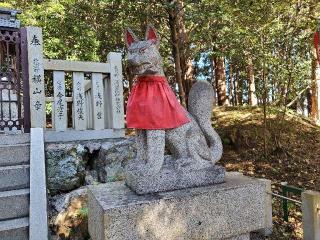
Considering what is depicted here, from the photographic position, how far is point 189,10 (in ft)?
21.4

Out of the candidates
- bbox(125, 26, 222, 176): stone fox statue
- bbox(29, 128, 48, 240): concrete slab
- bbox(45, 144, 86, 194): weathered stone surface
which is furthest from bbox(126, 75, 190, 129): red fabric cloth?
bbox(45, 144, 86, 194): weathered stone surface

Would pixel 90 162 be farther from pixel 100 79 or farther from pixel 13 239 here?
pixel 13 239

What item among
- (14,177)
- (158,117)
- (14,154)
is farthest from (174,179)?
(14,154)

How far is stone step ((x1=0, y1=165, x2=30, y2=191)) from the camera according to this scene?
373 centimetres

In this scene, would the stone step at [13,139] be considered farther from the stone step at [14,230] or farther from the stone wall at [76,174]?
the stone step at [14,230]

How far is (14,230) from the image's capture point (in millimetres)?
3221

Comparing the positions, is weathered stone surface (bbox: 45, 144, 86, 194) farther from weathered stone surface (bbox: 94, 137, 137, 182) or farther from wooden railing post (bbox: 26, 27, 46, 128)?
wooden railing post (bbox: 26, 27, 46, 128)

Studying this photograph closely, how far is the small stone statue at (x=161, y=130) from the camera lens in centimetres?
256

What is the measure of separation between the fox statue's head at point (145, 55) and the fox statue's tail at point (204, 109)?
0.44 m

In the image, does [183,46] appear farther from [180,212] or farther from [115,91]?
[180,212]

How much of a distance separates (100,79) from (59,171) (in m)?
1.80

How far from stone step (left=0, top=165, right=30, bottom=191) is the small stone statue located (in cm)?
167

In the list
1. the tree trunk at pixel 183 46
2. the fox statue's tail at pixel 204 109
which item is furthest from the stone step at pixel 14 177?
the tree trunk at pixel 183 46

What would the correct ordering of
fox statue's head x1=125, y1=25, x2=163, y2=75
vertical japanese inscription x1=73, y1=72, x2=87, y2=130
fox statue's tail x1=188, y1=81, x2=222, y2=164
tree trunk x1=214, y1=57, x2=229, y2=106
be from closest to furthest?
fox statue's head x1=125, y1=25, x2=163, y2=75 < fox statue's tail x1=188, y1=81, x2=222, y2=164 < vertical japanese inscription x1=73, y1=72, x2=87, y2=130 < tree trunk x1=214, y1=57, x2=229, y2=106
